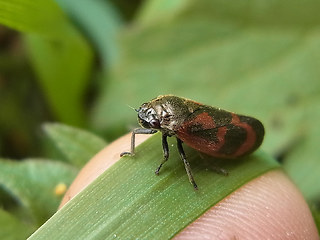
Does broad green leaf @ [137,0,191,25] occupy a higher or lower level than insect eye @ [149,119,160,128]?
higher

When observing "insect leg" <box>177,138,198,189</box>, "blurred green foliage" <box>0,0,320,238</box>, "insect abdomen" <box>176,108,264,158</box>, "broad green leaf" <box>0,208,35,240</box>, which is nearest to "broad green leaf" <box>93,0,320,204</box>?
"blurred green foliage" <box>0,0,320,238</box>

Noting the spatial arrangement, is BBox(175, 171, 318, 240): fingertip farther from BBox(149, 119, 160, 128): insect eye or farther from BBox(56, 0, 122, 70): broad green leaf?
BBox(56, 0, 122, 70): broad green leaf

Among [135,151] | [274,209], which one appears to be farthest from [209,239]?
[135,151]

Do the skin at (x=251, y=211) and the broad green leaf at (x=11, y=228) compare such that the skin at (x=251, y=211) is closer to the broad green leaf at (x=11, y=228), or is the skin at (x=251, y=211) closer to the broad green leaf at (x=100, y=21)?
the broad green leaf at (x=11, y=228)

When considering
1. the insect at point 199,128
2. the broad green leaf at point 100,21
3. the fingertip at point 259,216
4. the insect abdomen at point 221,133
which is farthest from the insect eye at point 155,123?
the broad green leaf at point 100,21

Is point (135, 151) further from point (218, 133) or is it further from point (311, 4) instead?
point (311, 4)

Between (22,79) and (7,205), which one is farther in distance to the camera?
(22,79)

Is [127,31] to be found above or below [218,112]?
above
